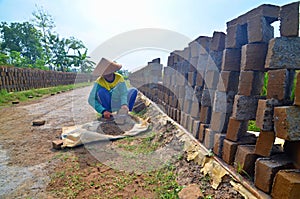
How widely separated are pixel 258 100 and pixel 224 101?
33cm

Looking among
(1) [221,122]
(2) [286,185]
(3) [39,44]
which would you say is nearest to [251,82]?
(1) [221,122]

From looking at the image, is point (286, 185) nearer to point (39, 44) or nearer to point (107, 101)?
point (107, 101)

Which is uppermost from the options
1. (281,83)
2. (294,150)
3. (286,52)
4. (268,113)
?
(286,52)

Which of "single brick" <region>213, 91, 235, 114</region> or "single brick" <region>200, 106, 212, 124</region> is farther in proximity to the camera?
"single brick" <region>200, 106, 212, 124</region>

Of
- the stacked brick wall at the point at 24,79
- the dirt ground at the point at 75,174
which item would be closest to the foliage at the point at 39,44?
the stacked brick wall at the point at 24,79

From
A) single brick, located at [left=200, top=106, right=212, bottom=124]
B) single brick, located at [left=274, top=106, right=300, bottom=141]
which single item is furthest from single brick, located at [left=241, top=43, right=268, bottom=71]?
single brick, located at [left=200, top=106, right=212, bottom=124]

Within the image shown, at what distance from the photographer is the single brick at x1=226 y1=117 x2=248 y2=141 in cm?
148

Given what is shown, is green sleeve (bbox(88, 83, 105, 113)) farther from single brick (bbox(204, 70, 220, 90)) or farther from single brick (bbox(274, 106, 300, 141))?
single brick (bbox(274, 106, 300, 141))

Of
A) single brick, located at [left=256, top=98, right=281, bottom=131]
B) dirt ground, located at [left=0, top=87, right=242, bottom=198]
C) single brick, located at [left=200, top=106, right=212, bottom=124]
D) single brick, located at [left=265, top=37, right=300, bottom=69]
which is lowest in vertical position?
dirt ground, located at [left=0, top=87, right=242, bottom=198]

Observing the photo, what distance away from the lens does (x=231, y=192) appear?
1.26 meters

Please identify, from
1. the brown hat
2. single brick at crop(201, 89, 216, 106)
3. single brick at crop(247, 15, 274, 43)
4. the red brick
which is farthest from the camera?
the brown hat

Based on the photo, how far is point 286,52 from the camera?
3.85 ft

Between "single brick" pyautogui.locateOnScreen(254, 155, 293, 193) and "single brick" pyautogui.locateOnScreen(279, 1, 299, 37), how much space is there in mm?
823

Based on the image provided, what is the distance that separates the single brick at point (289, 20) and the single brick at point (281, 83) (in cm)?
25
